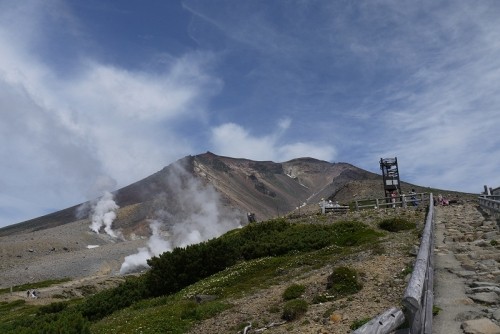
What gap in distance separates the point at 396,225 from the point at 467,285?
66.3ft

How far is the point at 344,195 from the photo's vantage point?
114562 millimetres

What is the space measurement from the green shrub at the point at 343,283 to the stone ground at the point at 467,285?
7.45 ft

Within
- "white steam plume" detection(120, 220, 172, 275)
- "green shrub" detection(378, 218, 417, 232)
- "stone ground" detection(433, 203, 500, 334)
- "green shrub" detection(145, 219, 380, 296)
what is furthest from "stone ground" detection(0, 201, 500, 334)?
"white steam plume" detection(120, 220, 172, 275)

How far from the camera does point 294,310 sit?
1194 centimetres

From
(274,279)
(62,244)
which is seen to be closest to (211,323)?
(274,279)

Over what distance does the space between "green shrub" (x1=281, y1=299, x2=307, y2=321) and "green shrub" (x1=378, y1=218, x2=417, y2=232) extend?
1661 centimetres

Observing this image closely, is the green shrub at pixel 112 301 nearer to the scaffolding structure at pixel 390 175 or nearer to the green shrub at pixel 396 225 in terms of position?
the green shrub at pixel 396 225

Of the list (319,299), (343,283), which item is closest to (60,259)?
(319,299)

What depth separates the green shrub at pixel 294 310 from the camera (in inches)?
465

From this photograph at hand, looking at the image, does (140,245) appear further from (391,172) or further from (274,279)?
(274,279)

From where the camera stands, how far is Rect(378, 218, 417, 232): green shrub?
90.7 feet

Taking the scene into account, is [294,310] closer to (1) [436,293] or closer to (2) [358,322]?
(2) [358,322]

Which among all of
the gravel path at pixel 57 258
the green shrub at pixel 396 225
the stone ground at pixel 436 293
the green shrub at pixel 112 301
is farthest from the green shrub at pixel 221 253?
the gravel path at pixel 57 258

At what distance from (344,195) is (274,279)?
9736cm
